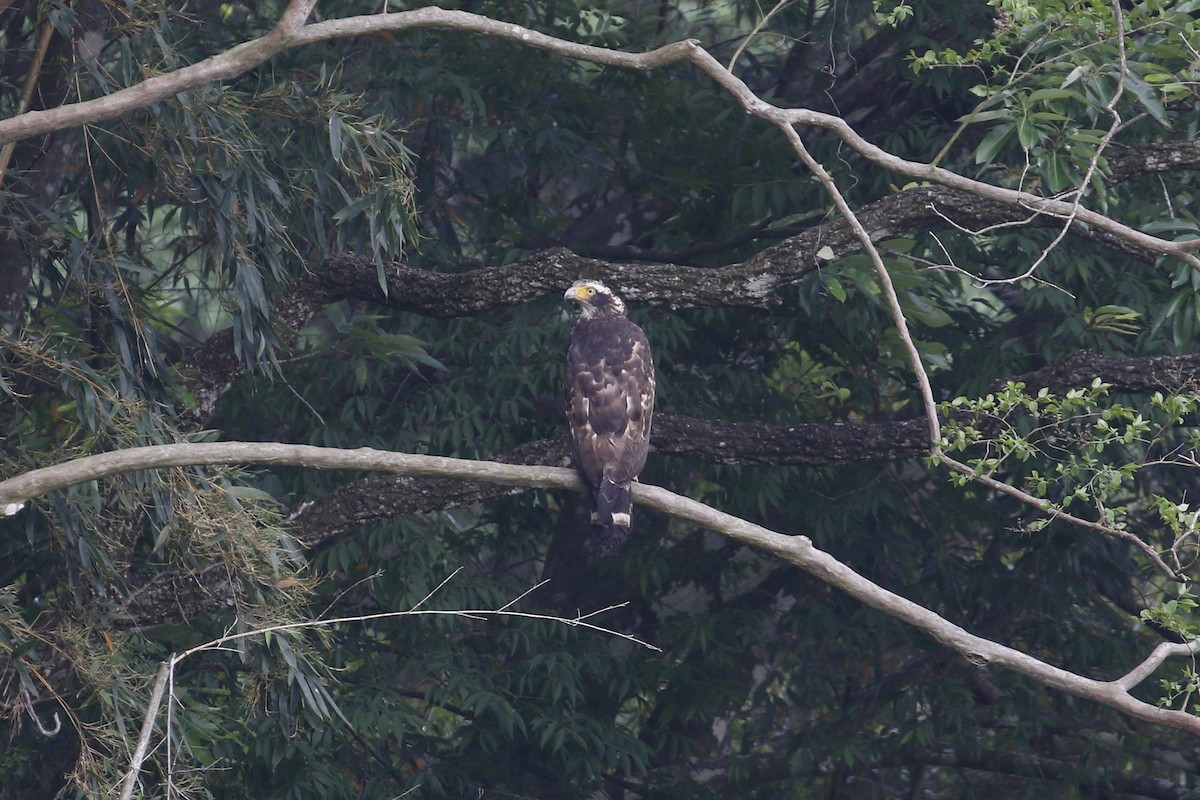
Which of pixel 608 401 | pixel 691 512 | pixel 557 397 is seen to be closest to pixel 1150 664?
pixel 691 512

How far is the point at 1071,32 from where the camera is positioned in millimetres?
4648

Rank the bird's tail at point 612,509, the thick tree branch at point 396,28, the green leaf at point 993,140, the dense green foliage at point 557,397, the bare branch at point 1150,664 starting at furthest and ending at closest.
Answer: the dense green foliage at point 557,397 → the bird's tail at point 612,509 → the green leaf at point 993,140 → the thick tree branch at point 396,28 → the bare branch at point 1150,664

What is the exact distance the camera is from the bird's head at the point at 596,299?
5.35 m

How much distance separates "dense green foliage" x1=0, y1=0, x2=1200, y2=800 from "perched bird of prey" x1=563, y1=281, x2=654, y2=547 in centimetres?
64

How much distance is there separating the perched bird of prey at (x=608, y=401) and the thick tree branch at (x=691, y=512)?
84 centimetres

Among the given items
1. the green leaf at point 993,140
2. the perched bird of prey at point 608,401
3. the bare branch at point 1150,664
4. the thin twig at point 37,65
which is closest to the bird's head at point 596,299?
the perched bird of prey at point 608,401

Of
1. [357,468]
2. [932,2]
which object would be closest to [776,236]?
[932,2]

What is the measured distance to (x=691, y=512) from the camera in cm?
362

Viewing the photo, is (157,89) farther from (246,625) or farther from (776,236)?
(776,236)

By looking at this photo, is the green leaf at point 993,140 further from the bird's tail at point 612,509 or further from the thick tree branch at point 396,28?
the bird's tail at point 612,509

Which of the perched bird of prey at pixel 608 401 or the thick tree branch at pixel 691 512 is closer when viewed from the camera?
the thick tree branch at pixel 691 512

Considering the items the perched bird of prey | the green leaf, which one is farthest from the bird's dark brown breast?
the green leaf

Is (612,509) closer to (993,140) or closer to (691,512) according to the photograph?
(691,512)

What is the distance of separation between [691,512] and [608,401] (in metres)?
1.37
